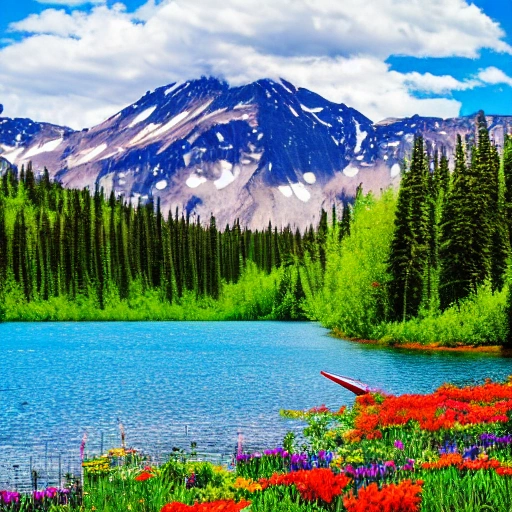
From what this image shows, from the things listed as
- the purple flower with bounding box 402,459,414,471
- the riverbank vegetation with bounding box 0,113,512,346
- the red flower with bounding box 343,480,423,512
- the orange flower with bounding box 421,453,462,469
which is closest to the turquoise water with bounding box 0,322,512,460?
the riverbank vegetation with bounding box 0,113,512,346

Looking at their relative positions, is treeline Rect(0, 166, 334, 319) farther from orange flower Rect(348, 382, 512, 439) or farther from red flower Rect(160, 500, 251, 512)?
red flower Rect(160, 500, 251, 512)

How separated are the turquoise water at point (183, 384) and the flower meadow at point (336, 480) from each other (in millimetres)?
5278

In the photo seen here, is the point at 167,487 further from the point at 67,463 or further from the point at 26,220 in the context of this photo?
the point at 26,220

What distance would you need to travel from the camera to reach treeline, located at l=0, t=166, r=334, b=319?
5030 inches

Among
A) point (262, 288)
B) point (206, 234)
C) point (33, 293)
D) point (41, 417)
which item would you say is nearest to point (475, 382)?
point (41, 417)

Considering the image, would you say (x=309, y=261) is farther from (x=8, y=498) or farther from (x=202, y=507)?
(x=202, y=507)

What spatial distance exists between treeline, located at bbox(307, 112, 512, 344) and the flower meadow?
43.7m

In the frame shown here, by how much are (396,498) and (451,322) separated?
168 feet

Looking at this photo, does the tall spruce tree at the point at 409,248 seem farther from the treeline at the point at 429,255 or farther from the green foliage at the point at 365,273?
the green foliage at the point at 365,273

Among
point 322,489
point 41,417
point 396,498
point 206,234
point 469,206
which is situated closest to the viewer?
point 396,498

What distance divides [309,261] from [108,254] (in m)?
38.2

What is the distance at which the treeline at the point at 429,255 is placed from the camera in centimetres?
6191

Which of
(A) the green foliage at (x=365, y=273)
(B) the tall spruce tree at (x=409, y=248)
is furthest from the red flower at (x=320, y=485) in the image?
(A) the green foliage at (x=365, y=273)

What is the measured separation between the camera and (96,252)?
13325 centimetres
